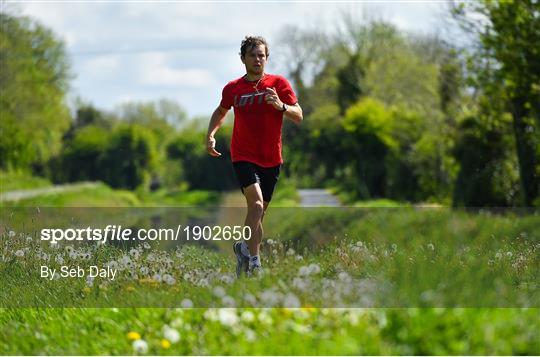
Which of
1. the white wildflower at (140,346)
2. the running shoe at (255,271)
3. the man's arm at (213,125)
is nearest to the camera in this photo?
the white wildflower at (140,346)

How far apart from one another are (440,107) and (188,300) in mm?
22940

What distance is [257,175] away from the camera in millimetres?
6691

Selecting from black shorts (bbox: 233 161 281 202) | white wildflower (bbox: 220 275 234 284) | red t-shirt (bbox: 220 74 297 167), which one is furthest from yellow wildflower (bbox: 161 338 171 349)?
red t-shirt (bbox: 220 74 297 167)

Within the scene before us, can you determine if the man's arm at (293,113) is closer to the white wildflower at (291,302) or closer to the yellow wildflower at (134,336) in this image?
the white wildflower at (291,302)

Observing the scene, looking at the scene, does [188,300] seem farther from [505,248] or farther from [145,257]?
[505,248]

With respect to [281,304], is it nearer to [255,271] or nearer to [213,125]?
[255,271]

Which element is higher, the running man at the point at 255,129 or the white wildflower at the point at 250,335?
the running man at the point at 255,129

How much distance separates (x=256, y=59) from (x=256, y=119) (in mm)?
459

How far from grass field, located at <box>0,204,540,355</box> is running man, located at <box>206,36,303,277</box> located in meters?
0.36

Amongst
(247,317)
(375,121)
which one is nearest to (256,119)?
(247,317)

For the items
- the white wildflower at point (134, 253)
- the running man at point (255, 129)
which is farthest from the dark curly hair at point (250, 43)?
the white wildflower at point (134, 253)

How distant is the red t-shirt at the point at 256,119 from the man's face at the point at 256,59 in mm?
104

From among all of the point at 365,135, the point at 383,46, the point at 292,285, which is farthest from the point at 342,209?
the point at 383,46

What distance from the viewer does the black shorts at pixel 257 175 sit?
6605 millimetres
